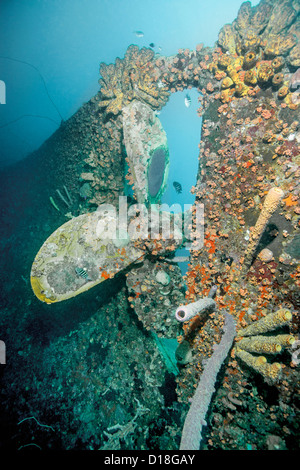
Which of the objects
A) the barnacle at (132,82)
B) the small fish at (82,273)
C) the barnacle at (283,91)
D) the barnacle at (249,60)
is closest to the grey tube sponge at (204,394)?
the small fish at (82,273)

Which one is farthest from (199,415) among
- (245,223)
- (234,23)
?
(234,23)

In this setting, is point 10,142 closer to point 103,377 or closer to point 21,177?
point 21,177

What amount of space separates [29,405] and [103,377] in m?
2.02

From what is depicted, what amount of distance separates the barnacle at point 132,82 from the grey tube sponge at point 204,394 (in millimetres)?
5818

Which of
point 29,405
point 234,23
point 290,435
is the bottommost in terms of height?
point 29,405

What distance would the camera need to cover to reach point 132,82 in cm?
563

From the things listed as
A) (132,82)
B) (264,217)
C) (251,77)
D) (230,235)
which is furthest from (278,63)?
(132,82)

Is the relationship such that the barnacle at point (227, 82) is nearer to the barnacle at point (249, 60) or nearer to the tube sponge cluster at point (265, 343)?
the barnacle at point (249, 60)

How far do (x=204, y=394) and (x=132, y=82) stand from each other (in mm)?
7273

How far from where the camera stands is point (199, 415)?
2.59 metres

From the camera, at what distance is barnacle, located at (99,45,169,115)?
5414 millimetres

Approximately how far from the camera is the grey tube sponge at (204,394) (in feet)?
7.90

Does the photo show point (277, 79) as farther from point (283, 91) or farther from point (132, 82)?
point (132, 82)

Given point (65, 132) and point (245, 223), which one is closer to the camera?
point (245, 223)
